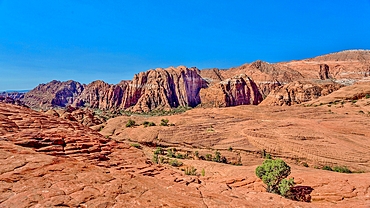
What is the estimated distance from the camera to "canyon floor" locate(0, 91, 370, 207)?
700 centimetres

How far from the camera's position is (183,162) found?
77.0ft

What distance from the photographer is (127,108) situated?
136250 millimetres

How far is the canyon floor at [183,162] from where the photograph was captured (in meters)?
7.00

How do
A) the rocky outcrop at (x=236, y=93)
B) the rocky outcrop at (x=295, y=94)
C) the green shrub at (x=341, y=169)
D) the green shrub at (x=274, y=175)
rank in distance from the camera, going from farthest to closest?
the rocky outcrop at (x=236, y=93), the rocky outcrop at (x=295, y=94), the green shrub at (x=341, y=169), the green shrub at (x=274, y=175)

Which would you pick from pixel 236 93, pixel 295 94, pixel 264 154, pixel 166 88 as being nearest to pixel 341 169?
pixel 264 154

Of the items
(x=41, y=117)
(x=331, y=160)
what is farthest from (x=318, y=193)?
(x=41, y=117)

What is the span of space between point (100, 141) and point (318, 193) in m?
15.2

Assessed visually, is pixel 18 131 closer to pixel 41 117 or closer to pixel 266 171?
pixel 41 117

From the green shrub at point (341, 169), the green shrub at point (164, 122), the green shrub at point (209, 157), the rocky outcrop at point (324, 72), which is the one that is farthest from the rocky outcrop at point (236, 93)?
the green shrub at point (341, 169)

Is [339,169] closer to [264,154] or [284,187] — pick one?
[264,154]

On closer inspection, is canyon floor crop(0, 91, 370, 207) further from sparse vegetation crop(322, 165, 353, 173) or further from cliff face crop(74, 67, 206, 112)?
cliff face crop(74, 67, 206, 112)

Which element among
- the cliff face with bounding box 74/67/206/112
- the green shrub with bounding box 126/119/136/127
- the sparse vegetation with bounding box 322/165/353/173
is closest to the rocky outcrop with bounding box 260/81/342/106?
the green shrub with bounding box 126/119/136/127

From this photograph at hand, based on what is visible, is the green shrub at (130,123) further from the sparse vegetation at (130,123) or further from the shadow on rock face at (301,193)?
the shadow on rock face at (301,193)

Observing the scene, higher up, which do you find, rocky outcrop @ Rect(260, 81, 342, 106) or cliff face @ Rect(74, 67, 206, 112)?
cliff face @ Rect(74, 67, 206, 112)
